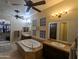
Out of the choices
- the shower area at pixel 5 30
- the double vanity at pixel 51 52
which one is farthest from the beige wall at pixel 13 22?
the double vanity at pixel 51 52

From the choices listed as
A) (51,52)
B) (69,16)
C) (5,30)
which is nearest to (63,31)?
Answer: (69,16)

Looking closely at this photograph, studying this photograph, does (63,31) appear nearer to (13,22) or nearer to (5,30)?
(13,22)

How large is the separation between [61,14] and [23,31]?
502 centimetres

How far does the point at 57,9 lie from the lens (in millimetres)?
4918

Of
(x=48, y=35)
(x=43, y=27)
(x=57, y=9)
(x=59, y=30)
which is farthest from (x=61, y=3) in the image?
(x=43, y=27)

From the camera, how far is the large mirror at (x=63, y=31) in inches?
151

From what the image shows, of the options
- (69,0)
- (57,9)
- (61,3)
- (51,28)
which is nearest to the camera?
(69,0)

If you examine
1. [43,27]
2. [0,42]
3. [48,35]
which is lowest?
[0,42]

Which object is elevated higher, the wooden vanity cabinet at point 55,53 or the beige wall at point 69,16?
the beige wall at point 69,16

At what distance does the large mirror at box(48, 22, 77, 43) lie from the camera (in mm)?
3835

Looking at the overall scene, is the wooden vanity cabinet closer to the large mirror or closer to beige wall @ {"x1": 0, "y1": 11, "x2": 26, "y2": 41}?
the large mirror

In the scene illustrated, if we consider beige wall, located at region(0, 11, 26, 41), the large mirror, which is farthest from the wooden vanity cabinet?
beige wall, located at region(0, 11, 26, 41)

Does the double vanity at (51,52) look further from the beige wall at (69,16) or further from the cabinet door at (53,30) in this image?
the cabinet door at (53,30)

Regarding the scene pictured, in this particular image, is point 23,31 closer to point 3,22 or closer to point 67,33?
point 3,22
